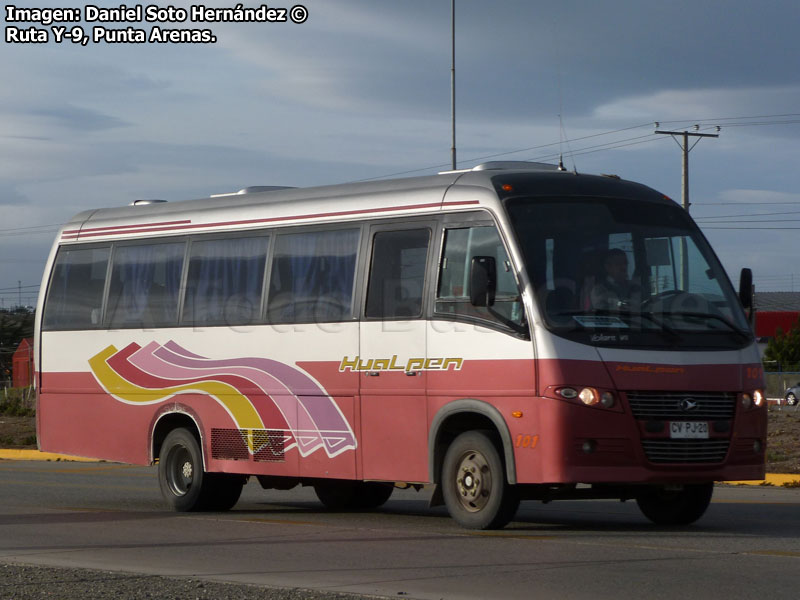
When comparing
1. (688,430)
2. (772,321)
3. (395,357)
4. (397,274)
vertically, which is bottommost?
(688,430)

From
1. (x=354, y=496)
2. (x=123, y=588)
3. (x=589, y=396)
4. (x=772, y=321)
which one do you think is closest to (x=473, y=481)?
(x=589, y=396)

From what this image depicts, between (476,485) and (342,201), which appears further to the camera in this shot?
(342,201)

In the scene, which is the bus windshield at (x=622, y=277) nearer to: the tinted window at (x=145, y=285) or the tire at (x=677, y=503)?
the tire at (x=677, y=503)

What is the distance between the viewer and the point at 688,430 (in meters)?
12.6

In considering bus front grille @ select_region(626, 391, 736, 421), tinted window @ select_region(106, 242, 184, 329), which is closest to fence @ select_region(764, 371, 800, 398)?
tinted window @ select_region(106, 242, 184, 329)

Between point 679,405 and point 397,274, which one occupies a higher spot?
point 397,274

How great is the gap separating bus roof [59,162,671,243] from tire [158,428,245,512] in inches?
94.3

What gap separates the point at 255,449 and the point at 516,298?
3.98 metres

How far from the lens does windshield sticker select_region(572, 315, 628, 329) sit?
1251 centimetres

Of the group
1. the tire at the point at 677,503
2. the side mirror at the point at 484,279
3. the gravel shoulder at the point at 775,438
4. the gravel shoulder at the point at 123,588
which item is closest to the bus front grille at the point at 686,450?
the tire at the point at 677,503

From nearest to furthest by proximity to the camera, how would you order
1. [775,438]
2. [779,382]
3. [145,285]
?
[145,285], [775,438], [779,382]

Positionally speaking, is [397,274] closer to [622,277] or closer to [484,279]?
[484,279]

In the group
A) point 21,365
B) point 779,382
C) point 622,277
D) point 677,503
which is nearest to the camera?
point 622,277

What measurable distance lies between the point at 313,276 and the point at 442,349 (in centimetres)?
212
